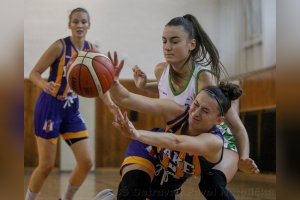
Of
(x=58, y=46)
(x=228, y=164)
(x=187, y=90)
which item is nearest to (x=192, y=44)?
(x=187, y=90)

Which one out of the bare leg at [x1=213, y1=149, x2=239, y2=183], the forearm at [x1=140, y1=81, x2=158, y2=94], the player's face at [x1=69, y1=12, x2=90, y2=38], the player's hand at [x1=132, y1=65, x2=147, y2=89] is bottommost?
the bare leg at [x1=213, y1=149, x2=239, y2=183]

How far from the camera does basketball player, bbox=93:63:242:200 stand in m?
2.25

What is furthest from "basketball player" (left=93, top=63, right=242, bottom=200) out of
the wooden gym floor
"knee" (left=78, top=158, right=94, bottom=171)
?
the wooden gym floor

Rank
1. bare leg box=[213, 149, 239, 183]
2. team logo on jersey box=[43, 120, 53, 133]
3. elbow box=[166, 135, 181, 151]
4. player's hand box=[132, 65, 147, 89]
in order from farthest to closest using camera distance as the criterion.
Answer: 1. team logo on jersey box=[43, 120, 53, 133]
2. player's hand box=[132, 65, 147, 89]
3. bare leg box=[213, 149, 239, 183]
4. elbow box=[166, 135, 181, 151]

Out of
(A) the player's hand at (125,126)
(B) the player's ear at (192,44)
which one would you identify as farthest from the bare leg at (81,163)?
(A) the player's hand at (125,126)

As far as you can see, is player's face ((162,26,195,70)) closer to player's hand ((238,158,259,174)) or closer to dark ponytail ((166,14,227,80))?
dark ponytail ((166,14,227,80))

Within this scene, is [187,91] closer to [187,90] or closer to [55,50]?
[187,90]

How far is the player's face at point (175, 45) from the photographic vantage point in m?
2.54

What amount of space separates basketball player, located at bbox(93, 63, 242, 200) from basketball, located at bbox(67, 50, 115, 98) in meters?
0.06

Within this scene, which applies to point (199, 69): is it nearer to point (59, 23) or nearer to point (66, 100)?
point (66, 100)

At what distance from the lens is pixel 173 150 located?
2262 millimetres

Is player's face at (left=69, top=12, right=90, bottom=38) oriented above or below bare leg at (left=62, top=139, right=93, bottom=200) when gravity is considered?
above

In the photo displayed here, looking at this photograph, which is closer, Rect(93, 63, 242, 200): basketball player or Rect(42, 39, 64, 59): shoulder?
Rect(93, 63, 242, 200): basketball player

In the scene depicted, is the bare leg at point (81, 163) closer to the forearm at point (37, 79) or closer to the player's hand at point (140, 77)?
the forearm at point (37, 79)
